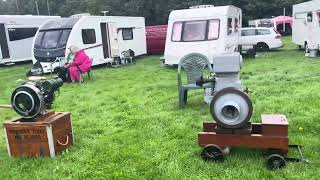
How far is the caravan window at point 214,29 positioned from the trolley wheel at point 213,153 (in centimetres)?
1025

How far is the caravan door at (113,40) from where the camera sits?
18312mm

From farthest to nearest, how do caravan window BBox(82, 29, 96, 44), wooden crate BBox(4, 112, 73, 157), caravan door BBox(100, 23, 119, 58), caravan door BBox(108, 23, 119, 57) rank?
caravan door BBox(108, 23, 119, 57) < caravan door BBox(100, 23, 119, 58) < caravan window BBox(82, 29, 96, 44) < wooden crate BBox(4, 112, 73, 157)

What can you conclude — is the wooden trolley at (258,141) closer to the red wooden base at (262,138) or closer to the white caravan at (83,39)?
the red wooden base at (262,138)

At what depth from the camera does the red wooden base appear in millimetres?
4824

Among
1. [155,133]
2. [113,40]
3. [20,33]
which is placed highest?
[20,33]

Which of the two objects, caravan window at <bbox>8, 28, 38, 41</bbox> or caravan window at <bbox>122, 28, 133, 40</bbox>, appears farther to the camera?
caravan window at <bbox>8, 28, 38, 41</bbox>

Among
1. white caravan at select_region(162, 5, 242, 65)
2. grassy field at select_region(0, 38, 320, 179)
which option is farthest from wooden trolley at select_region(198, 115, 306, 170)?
white caravan at select_region(162, 5, 242, 65)

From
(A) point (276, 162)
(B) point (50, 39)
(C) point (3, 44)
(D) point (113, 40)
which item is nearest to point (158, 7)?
(C) point (3, 44)

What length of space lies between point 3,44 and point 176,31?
9.95 meters

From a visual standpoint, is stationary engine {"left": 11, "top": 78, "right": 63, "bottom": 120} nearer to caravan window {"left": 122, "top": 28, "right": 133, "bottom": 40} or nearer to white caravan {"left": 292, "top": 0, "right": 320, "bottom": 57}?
white caravan {"left": 292, "top": 0, "right": 320, "bottom": 57}

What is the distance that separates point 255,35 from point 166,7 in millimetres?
16257

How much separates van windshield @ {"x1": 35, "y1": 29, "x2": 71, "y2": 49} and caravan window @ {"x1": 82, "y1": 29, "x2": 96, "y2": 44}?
28.8 inches

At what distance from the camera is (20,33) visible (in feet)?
69.3

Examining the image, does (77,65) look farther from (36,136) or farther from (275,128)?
(275,128)
